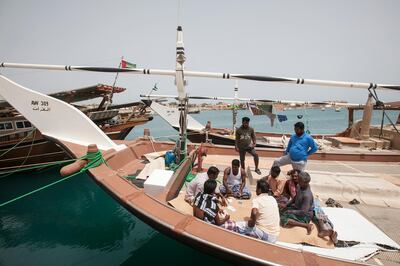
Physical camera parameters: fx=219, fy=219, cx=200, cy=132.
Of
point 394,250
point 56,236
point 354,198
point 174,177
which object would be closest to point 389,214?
point 354,198

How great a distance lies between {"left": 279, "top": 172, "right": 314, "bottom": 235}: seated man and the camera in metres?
3.77

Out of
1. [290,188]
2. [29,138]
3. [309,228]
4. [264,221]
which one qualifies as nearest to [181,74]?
[290,188]

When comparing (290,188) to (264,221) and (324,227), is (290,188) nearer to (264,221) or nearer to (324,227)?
(324,227)

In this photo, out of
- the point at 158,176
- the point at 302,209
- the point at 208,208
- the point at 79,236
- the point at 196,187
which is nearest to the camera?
the point at 208,208

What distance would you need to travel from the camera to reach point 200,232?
3.07m

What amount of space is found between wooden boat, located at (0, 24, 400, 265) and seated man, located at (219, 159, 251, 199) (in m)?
1.13

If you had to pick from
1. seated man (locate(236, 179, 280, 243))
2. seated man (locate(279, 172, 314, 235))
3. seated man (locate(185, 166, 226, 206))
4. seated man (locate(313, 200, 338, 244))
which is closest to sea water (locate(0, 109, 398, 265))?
seated man (locate(185, 166, 226, 206))

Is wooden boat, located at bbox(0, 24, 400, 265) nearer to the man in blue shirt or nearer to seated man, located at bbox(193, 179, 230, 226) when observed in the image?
seated man, located at bbox(193, 179, 230, 226)

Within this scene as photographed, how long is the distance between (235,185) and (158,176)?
178 centimetres

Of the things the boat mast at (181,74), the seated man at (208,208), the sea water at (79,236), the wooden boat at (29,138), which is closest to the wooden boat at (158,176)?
the boat mast at (181,74)

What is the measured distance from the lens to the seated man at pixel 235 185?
498 cm

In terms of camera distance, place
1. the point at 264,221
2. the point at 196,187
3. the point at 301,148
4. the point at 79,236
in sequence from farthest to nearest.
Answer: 1. the point at 79,236
2. the point at 301,148
3. the point at 196,187
4. the point at 264,221

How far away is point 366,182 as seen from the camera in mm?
5816

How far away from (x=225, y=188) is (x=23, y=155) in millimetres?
11967
